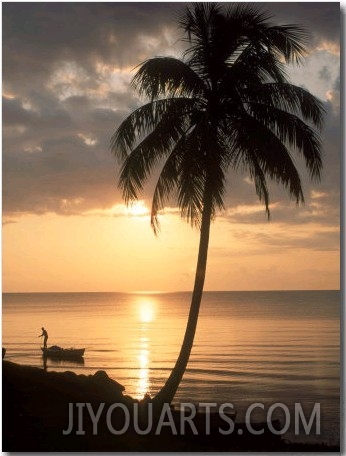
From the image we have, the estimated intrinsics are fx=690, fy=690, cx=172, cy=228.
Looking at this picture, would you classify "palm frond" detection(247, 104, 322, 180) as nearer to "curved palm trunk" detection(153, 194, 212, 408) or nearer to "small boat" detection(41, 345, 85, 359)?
"curved palm trunk" detection(153, 194, 212, 408)

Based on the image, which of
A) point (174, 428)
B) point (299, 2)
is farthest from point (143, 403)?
point (299, 2)

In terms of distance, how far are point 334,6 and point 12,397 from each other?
7.64 m

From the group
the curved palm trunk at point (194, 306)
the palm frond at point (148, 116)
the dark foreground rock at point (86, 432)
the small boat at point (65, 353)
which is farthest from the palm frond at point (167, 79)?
the small boat at point (65, 353)

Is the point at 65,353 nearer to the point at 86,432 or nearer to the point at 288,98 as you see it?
Result: the point at 86,432

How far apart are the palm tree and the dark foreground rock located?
0.72 m

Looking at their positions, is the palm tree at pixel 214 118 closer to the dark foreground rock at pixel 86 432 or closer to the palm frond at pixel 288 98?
the palm frond at pixel 288 98

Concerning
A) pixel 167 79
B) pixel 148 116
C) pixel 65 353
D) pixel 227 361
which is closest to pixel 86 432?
pixel 148 116

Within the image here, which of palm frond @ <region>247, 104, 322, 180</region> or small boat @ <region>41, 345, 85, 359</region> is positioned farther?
small boat @ <region>41, 345, 85, 359</region>

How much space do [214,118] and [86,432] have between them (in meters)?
4.97

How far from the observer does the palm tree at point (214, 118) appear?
34.1 feet

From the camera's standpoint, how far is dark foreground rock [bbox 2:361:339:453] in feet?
31.7

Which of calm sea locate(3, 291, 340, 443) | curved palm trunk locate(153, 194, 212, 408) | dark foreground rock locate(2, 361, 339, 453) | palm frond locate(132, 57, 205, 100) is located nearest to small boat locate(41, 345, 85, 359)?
calm sea locate(3, 291, 340, 443)

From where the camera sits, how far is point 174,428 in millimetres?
10031

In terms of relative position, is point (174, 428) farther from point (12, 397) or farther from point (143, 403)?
point (12, 397)
